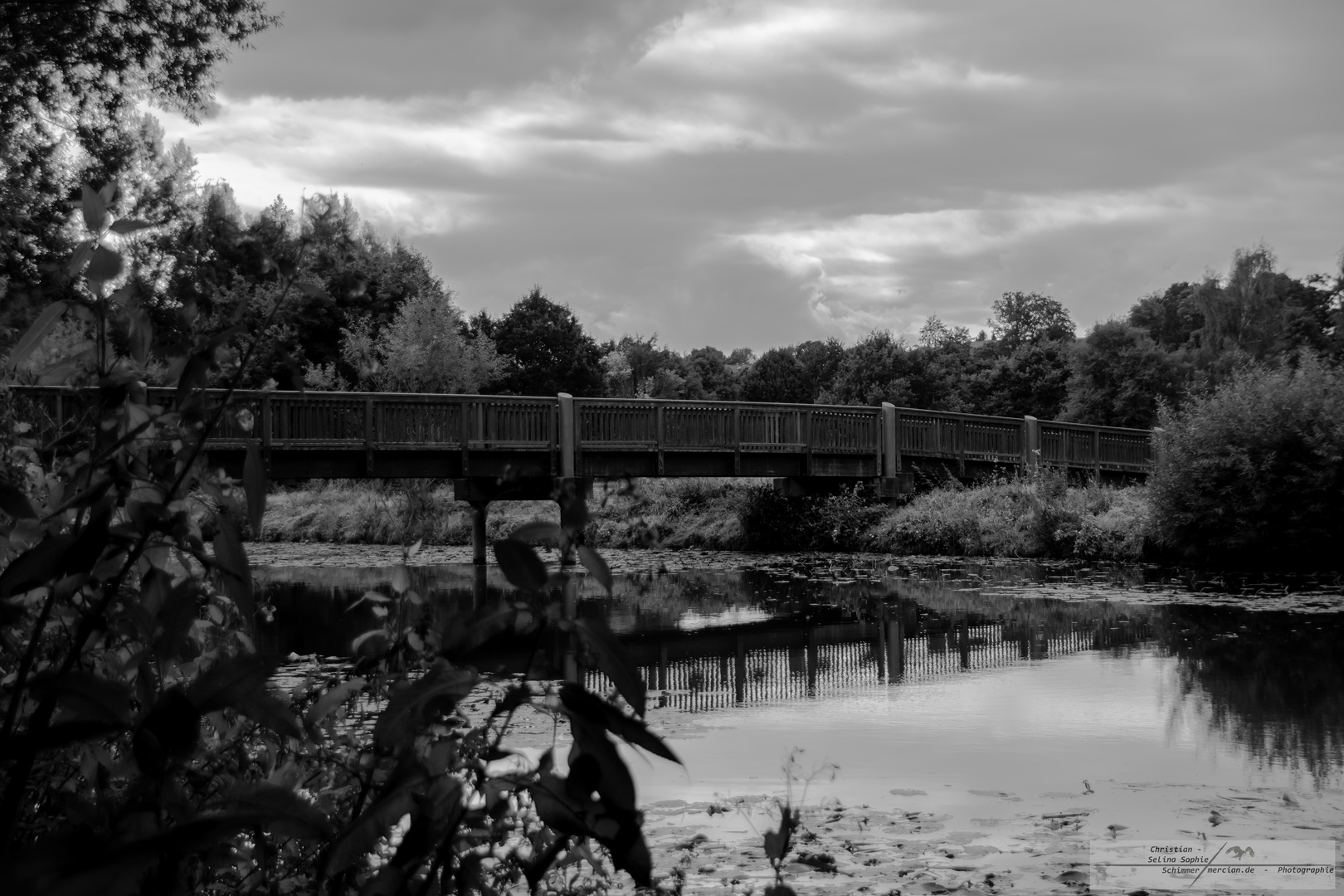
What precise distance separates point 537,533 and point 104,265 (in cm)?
61

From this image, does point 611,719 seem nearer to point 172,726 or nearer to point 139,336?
point 172,726

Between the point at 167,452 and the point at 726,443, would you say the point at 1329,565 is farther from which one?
the point at 167,452

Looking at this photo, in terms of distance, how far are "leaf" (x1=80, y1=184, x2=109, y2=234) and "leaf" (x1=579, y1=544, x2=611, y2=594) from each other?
669 mm

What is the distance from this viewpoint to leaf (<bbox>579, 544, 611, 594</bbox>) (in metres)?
0.98

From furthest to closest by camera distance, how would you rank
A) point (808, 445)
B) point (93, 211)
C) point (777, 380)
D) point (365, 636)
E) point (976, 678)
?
point (777, 380) < point (808, 445) < point (976, 678) < point (365, 636) < point (93, 211)

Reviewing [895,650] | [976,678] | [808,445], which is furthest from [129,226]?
[808,445]

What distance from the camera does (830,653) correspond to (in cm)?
928

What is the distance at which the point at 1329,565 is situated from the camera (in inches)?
628

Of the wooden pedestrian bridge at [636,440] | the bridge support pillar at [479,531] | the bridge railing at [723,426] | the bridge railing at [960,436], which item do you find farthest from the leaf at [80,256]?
the bridge railing at [960,436]

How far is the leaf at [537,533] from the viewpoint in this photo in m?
0.98

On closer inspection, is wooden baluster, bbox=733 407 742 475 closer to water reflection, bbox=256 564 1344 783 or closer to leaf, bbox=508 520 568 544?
water reflection, bbox=256 564 1344 783

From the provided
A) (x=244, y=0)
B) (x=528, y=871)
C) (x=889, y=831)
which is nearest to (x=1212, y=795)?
(x=889, y=831)

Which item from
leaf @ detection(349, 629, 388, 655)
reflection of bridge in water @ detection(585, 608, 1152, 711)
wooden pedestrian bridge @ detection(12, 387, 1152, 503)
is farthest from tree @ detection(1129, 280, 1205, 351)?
leaf @ detection(349, 629, 388, 655)

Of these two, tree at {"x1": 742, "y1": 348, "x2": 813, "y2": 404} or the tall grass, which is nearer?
the tall grass
